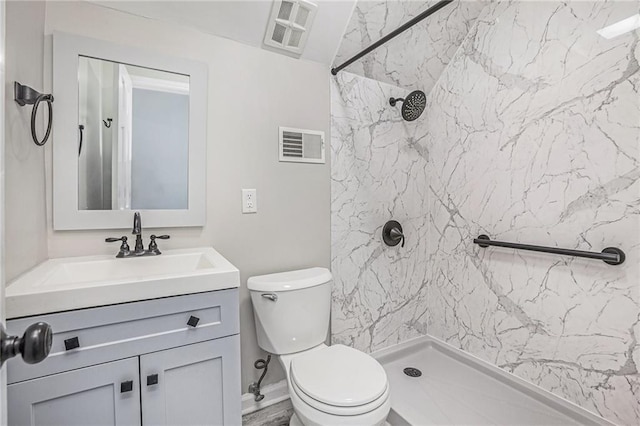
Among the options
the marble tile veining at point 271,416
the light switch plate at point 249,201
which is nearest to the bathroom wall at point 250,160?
the light switch plate at point 249,201

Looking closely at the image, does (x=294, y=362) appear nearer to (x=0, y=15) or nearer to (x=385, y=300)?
(x=385, y=300)

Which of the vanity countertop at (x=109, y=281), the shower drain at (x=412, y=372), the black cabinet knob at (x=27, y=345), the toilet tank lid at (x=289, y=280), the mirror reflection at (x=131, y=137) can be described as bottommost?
the shower drain at (x=412, y=372)

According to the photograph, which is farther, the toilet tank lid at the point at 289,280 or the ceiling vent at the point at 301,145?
the ceiling vent at the point at 301,145

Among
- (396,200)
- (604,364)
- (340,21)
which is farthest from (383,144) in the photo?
(604,364)

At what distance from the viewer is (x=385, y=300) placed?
2.09 m

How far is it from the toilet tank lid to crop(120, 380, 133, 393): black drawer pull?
62 cm

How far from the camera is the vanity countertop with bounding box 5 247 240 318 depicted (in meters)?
0.82

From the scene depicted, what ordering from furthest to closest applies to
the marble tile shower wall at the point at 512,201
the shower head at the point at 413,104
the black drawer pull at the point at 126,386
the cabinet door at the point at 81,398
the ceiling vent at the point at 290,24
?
the shower head at the point at 413,104 < the ceiling vent at the point at 290,24 < the marble tile shower wall at the point at 512,201 < the black drawer pull at the point at 126,386 < the cabinet door at the point at 81,398

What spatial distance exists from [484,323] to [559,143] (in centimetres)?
113

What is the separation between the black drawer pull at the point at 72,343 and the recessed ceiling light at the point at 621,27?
239cm

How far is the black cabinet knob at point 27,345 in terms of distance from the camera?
17.1 inches

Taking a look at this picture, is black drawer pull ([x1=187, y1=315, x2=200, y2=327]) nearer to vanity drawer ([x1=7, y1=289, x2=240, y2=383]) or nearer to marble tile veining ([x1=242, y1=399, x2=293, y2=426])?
vanity drawer ([x1=7, y1=289, x2=240, y2=383])

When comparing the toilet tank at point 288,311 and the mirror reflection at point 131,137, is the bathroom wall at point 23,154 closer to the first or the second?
the mirror reflection at point 131,137

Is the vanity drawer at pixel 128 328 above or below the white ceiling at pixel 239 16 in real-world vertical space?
below
